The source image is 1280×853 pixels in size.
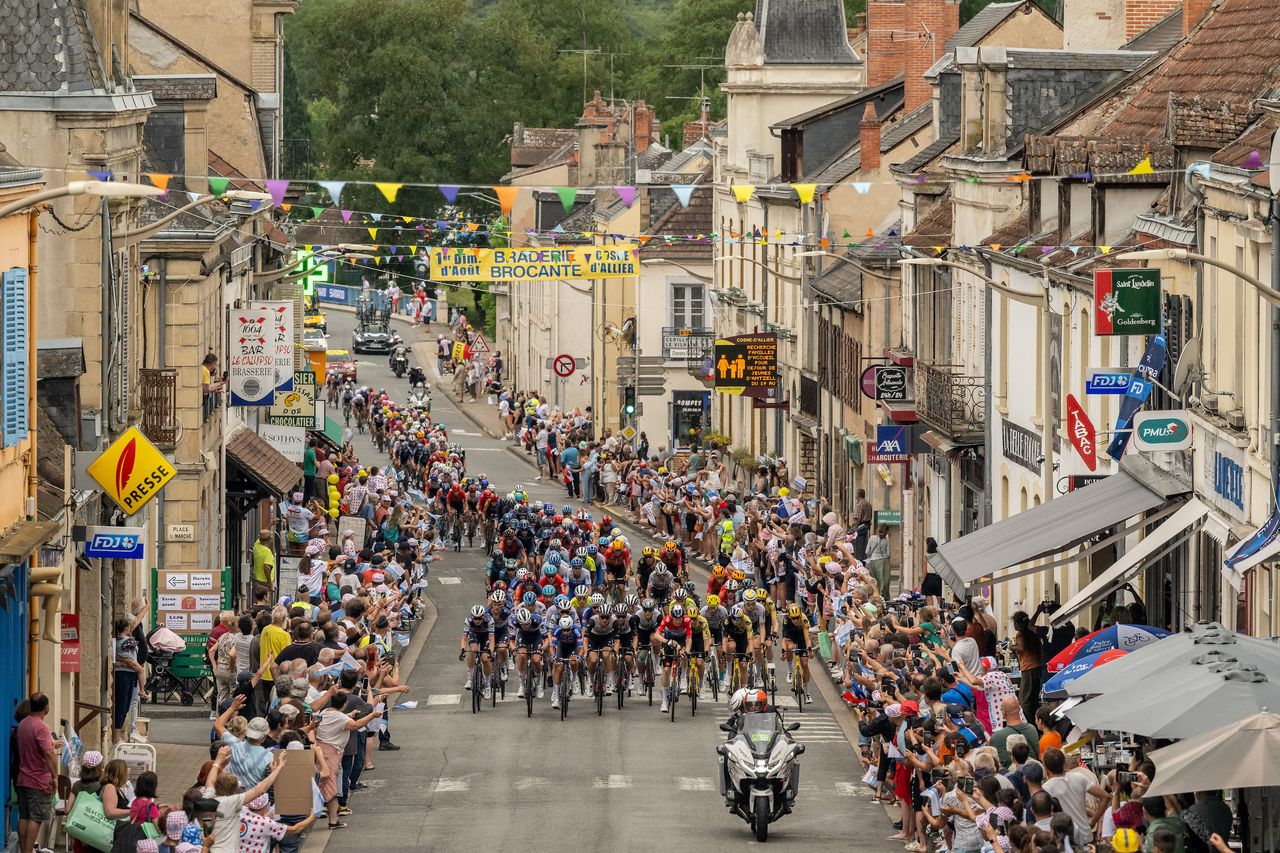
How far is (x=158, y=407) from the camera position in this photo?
33906 millimetres

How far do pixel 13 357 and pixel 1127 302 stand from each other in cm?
1185

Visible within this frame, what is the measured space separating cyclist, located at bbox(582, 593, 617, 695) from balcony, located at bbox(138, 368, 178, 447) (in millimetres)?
6232

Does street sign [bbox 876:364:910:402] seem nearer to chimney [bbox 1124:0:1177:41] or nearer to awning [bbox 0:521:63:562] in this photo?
chimney [bbox 1124:0:1177:41]

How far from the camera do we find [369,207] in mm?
102875

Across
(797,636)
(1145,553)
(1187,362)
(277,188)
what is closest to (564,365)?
(797,636)

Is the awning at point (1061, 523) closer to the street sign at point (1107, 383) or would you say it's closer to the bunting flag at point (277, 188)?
the street sign at point (1107, 383)

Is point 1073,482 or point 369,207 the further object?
point 369,207

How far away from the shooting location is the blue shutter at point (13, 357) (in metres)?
23.0

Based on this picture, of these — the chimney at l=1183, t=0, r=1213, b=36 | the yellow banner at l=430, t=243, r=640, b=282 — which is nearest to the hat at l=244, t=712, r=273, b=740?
the chimney at l=1183, t=0, r=1213, b=36

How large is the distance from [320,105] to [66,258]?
4652 inches

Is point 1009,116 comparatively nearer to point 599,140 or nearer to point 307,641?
point 307,641

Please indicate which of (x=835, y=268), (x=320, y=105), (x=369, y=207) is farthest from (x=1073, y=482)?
(x=320, y=105)

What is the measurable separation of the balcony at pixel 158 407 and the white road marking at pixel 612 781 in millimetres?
9506

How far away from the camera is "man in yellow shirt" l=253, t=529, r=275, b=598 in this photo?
39938 mm
